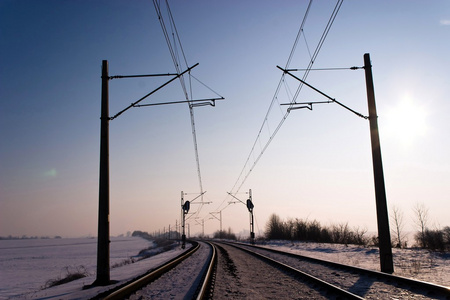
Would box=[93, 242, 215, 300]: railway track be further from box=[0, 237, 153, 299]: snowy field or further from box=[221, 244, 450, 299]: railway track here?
box=[221, 244, 450, 299]: railway track

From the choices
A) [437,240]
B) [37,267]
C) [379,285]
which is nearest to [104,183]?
[379,285]

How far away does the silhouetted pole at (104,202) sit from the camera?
456 inches

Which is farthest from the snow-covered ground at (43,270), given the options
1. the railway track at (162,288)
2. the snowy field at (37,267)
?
the railway track at (162,288)

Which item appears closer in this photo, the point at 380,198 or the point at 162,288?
the point at 162,288

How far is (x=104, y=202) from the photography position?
12.0 metres

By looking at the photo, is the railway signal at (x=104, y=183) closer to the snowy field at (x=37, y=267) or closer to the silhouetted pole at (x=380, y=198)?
the snowy field at (x=37, y=267)

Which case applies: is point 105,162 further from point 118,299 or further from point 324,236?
point 324,236

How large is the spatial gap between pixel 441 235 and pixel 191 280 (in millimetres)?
17594

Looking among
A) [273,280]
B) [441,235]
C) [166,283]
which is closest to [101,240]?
[166,283]

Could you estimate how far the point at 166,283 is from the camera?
36.9ft

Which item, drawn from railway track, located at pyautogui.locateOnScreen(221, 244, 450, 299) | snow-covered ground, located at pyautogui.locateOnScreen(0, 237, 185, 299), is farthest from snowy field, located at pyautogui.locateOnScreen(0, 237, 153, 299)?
railway track, located at pyautogui.locateOnScreen(221, 244, 450, 299)

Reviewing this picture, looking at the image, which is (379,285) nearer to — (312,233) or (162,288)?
(162,288)

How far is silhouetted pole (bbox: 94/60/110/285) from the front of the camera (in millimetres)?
11594

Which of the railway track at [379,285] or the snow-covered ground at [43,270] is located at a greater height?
the railway track at [379,285]
